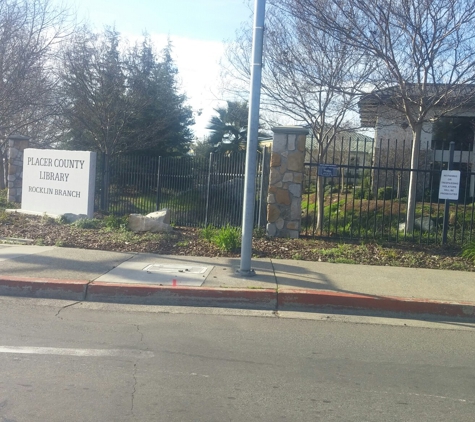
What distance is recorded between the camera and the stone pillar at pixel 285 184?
39.0ft

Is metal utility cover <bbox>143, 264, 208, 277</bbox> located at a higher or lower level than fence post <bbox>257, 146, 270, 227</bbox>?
lower

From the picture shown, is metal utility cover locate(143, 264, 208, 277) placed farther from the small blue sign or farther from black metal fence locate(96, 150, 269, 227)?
the small blue sign

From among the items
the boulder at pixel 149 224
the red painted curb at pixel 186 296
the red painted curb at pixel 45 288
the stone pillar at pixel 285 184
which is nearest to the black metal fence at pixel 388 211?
the stone pillar at pixel 285 184

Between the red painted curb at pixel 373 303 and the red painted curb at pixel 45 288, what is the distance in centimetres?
272

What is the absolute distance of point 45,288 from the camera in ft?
26.0

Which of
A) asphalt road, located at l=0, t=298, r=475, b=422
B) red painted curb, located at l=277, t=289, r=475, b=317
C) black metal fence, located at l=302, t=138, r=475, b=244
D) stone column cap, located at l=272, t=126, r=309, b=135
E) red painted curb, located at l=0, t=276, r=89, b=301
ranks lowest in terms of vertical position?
asphalt road, located at l=0, t=298, r=475, b=422

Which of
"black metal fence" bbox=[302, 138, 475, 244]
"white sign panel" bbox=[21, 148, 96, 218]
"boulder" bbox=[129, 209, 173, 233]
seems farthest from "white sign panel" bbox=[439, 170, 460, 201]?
"white sign panel" bbox=[21, 148, 96, 218]

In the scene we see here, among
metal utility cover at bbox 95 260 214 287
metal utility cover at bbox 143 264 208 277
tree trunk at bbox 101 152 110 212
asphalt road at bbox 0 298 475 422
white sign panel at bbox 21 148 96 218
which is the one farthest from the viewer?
tree trunk at bbox 101 152 110 212

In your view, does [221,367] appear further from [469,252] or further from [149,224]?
[469,252]

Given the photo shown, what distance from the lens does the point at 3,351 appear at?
5574mm

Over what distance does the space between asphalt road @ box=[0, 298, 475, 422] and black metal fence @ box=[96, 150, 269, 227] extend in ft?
19.0

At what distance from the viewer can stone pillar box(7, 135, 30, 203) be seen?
1634 centimetres

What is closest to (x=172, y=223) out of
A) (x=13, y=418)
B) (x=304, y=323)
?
(x=304, y=323)

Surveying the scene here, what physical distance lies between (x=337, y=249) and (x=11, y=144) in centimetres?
1026
